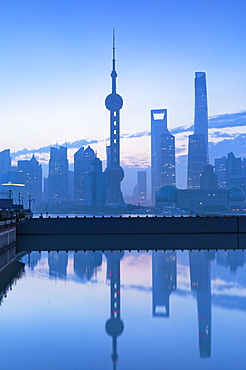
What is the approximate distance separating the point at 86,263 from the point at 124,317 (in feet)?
63.6

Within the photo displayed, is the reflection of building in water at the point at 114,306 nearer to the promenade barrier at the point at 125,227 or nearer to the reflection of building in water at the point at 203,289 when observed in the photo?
the reflection of building in water at the point at 203,289

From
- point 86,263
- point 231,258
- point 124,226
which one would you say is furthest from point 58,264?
point 124,226

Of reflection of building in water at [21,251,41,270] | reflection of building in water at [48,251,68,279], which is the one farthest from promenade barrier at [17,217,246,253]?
reflection of building in water at [48,251,68,279]

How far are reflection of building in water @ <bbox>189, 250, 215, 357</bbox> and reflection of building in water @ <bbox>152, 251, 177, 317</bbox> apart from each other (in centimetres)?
171

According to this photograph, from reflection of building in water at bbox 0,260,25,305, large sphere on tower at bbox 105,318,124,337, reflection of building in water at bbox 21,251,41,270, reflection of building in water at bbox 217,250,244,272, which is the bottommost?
reflection of building in water at bbox 217,250,244,272

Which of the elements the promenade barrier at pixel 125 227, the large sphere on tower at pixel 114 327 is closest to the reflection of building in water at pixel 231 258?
the large sphere on tower at pixel 114 327

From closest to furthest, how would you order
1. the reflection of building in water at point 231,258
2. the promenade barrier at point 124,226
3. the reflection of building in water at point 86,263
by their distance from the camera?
the reflection of building in water at point 86,263, the reflection of building in water at point 231,258, the promenade barrier at point 124,226

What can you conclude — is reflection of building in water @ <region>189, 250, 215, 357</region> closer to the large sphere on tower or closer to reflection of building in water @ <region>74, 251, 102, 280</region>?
the large sphere on tower

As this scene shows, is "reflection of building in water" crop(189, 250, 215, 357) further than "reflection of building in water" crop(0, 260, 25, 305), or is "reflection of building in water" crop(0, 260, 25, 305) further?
"reflection of building in water" crop(0, 260, 25, 305)

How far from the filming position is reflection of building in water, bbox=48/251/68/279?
108ft

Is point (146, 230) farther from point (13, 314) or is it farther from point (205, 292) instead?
point (13, 314)

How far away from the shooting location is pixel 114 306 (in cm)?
2186

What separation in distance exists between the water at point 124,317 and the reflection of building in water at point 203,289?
5 centimetres

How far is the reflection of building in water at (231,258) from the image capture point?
37.2m
